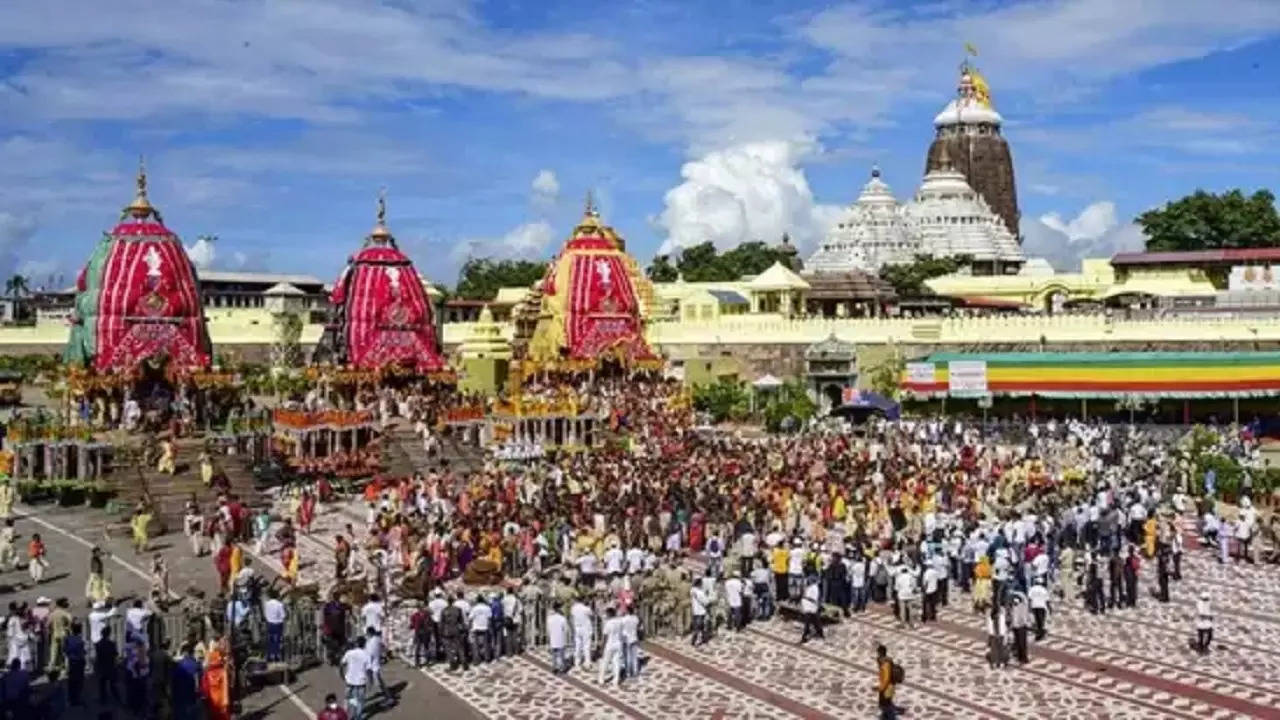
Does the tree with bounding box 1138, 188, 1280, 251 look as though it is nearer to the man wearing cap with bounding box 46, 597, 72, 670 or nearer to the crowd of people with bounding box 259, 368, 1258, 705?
the crowd of people with bounding box 259, 368, 1258, 705

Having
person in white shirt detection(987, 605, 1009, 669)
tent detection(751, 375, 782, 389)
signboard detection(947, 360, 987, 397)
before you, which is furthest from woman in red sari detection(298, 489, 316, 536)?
signboard detection(947, 360, 987, 397)

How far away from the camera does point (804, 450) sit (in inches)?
1251

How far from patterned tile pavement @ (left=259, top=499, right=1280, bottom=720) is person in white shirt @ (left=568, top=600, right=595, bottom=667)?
0.28 m

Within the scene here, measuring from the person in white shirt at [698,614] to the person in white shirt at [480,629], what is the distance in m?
2.54

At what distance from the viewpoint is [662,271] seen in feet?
266

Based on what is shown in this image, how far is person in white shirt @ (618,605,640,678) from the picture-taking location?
49.5 feet

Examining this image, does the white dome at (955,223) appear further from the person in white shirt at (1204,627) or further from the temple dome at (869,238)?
the person in white shirt at (1204,627)

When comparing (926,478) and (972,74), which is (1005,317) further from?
(972,74)

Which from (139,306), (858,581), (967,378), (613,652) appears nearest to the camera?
(613,652)

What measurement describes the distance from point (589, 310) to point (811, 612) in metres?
31.2

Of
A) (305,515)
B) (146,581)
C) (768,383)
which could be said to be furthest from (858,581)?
(768,383)

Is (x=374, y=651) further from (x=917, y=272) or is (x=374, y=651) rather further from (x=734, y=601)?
(x=917, y=272)

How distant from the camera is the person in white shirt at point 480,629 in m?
15.7

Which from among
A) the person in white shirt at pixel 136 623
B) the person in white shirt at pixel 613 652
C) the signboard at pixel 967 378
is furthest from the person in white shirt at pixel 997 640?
the signboard at pixel 967 378
